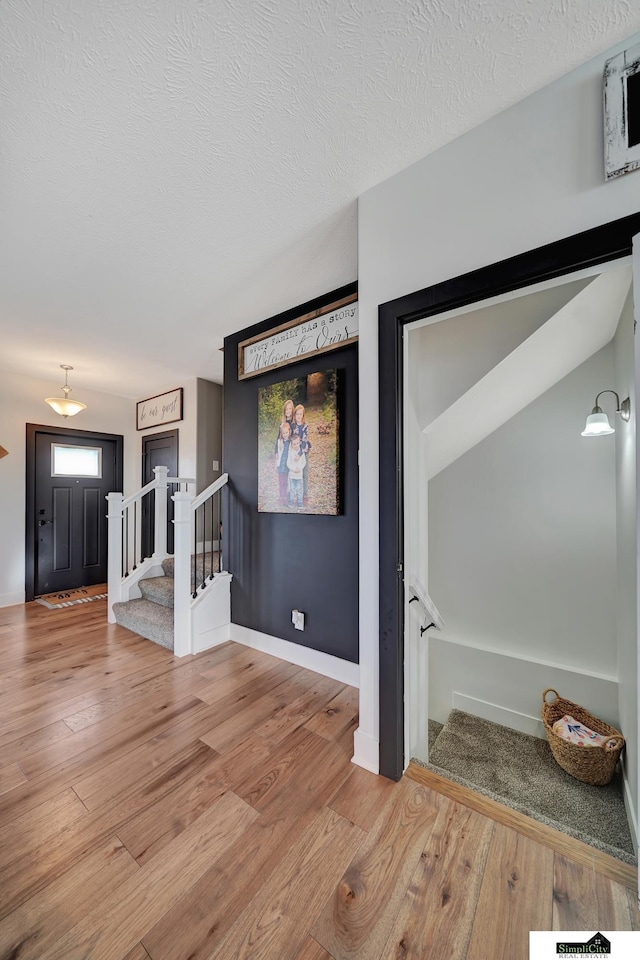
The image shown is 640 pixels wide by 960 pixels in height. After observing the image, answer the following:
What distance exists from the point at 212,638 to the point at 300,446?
68.7 inches

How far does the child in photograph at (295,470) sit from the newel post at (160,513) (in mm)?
1769

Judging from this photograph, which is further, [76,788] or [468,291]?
[76,788]

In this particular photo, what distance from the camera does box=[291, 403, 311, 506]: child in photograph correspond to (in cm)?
240

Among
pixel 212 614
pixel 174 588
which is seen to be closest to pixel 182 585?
pixel 174 588

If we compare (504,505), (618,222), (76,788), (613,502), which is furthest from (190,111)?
(613,502)

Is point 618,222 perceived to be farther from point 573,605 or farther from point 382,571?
point 573,605

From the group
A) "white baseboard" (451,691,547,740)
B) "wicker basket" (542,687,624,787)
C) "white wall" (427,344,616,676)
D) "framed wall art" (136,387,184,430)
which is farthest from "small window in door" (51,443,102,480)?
"wicker basket" (542,687,624,787)

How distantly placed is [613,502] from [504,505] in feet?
2.50

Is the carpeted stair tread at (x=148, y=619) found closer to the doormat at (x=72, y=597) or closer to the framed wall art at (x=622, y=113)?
the doormat at (x=72, y=597)

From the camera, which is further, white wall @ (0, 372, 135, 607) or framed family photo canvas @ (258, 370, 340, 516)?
white wall @ (0, 372, 135, 607)

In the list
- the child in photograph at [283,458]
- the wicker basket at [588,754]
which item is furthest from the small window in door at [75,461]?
the wicker basket at [588,754]

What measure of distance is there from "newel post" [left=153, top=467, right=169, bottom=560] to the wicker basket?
12.2ft

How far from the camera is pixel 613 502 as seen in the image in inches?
106

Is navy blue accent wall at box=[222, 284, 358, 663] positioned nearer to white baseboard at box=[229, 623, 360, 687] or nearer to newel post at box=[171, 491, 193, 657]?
white baseboard at box=[229, 623, 360, 687]
